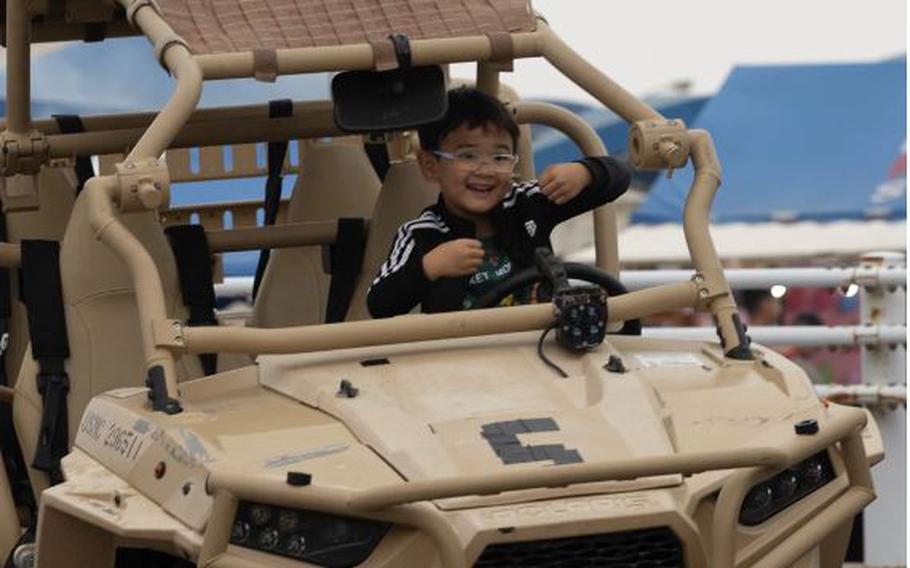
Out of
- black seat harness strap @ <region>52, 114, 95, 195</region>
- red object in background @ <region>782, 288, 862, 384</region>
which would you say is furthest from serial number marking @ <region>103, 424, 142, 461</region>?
red object in background @ <region>782, 288, 862, 384</region>

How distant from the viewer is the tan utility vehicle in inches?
248

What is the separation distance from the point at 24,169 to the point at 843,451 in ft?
9.97

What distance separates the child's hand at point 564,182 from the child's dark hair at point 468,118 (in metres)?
0.16

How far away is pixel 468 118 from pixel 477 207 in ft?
1.04

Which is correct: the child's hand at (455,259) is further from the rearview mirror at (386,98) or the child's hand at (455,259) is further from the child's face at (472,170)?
the rearview mirror at (386,98)

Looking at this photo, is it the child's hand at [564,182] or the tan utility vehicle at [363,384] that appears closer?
the tan utility vehicle at [363,384]

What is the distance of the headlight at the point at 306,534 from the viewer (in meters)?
6.30

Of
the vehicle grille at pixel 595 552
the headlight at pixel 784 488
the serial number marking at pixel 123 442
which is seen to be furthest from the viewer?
the serial number marking at pixel 123 442

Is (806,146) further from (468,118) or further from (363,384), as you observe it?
(363,384)

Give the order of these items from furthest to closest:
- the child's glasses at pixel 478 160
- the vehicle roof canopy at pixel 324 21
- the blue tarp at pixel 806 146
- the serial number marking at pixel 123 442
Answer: the blue tarp at pixel 806 146, the child's glasses at pixel 478 160, the vehicle roof canopy at pixel 324 21, the serial number marking at pixel 123 442

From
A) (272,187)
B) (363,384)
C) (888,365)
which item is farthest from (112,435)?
(888,365)

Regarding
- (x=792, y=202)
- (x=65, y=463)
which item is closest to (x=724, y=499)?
(x=65, y=463)

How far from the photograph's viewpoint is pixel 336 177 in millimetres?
9234

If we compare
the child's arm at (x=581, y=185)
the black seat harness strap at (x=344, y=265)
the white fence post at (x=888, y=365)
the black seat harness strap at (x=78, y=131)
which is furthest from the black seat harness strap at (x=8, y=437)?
the white fence post at (x=888, y=365)
